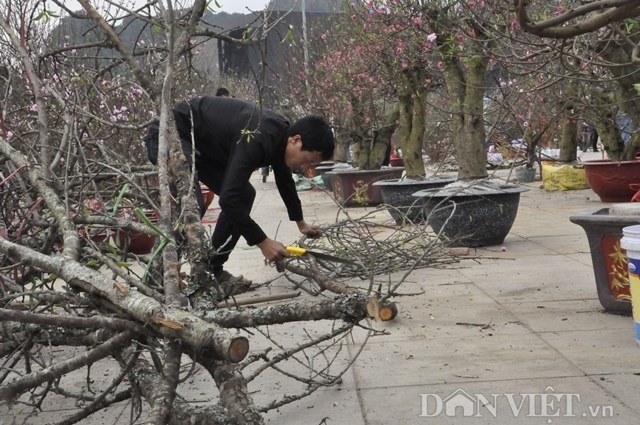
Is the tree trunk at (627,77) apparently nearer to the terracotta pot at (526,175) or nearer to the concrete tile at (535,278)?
the concrete tile at (535,278)

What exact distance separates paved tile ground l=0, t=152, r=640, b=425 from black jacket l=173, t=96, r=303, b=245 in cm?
39

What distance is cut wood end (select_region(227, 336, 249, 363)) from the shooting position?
90.6 inches

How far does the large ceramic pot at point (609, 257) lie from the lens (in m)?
4.56

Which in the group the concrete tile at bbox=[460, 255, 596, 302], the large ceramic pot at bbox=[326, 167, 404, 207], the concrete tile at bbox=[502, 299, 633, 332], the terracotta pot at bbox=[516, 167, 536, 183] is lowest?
the terracotta pot at bbox=[516, 167, 536, 183]

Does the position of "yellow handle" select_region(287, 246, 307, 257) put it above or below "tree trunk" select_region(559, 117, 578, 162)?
above

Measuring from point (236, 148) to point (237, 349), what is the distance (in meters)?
2.41

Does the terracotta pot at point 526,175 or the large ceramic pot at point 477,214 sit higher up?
the large ceramic pot at point 477,214

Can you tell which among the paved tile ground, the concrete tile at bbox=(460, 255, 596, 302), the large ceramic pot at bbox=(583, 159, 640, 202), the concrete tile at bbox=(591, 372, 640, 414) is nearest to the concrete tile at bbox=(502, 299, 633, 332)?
the paved tile ground

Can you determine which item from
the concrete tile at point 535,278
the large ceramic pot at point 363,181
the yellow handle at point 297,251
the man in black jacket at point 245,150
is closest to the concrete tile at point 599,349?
the concrete tile at point 535,278

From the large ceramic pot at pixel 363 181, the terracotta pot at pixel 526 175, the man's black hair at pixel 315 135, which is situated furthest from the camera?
the terracotta pot at pixel 526 175

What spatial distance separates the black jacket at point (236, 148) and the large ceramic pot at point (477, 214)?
8.81ft

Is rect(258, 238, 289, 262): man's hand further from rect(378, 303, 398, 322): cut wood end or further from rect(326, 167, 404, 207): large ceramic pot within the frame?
rect(326, 167, 404, 207): large ceramic pot

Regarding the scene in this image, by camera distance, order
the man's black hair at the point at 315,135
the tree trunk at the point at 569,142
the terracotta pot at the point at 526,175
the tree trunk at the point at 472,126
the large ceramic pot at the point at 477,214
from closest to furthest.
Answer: the man's black hair at the point at 315,135 < the large ceramic pot at the point at 477,214 < the tree trunk at the point at 472,126 < the tree trunk at the point at 569,142 < the terracotta pot at the point at 526,175

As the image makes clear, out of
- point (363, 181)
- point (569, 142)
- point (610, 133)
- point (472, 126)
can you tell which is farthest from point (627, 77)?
point (569, 142)
